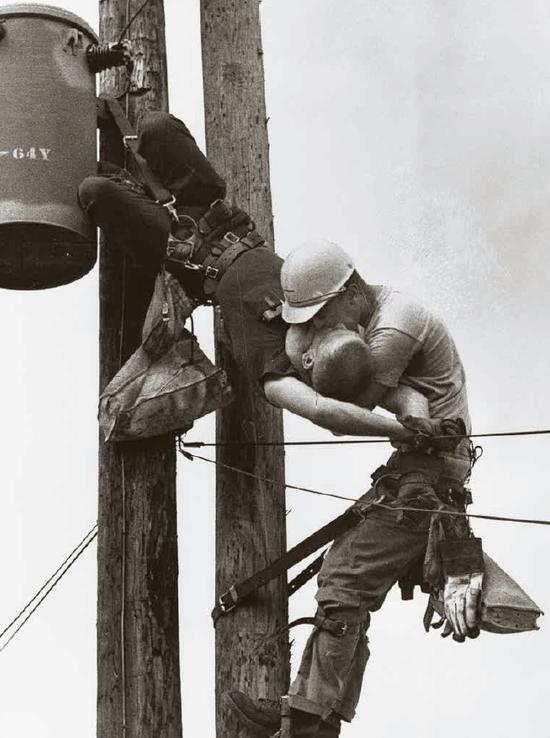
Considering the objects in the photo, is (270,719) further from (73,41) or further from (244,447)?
(73,41)

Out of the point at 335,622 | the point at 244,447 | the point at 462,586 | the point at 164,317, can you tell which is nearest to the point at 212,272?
the point at 164,317

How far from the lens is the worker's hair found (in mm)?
7602

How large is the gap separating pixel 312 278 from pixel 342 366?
1.78ft

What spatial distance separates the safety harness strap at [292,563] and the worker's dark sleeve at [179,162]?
180cm

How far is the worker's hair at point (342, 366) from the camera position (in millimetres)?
7602

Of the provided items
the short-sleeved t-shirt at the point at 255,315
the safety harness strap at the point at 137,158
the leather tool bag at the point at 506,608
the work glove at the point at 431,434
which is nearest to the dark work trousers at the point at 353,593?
the work glove at the point at 431,434

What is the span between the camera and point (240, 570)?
8.44 metres

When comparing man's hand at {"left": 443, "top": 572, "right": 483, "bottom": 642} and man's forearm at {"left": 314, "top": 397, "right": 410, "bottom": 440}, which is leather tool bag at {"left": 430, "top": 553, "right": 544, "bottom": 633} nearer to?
man's hand at {"left": 443, "top": 572, "right": 483, "bottom": 642}

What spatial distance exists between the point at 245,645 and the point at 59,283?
2314 millimetres

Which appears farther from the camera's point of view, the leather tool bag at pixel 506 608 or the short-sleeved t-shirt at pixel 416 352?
the short-sleeved t-shirt at pixel 416 352

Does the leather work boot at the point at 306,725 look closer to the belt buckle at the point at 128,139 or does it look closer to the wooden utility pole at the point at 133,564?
the wooden utility pole at the point at 133,564

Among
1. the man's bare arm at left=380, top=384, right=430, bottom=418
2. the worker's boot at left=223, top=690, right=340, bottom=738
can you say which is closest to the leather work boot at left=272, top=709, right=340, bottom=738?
the worker's boot at left=223, top=690, right=340, bottom=738

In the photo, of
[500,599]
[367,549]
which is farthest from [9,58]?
[500,599]

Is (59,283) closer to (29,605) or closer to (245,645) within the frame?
(29,605)
